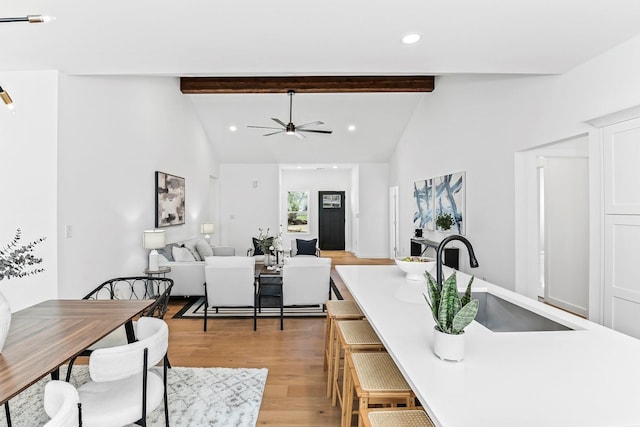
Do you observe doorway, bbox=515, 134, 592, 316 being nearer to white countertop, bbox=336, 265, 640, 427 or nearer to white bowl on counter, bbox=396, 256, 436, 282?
white bowl on counter, bbox=396, 256, 436, 282

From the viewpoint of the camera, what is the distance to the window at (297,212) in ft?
36.0

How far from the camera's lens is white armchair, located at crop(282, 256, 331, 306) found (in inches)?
162

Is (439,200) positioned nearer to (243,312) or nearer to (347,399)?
(243,312)

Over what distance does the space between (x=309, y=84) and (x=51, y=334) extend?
17.2 feet

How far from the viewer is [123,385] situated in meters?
1.85

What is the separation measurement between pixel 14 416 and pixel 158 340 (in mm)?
1517

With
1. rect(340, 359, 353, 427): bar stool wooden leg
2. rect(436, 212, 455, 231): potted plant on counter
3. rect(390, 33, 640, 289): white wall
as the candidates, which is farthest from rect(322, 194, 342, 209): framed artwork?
rect(340, 359, 353, 427): bar stool wooden leg

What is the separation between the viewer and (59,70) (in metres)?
3.13

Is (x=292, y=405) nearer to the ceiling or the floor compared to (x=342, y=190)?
nearer to the floor

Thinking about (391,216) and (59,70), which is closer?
(59,70)

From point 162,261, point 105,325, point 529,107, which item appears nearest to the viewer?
point 105,325

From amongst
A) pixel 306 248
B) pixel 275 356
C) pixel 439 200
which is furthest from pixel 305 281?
pixel 306 248

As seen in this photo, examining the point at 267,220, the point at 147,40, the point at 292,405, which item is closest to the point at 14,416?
the point at 292,405

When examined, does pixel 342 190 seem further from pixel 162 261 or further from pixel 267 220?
pixel 162 261
